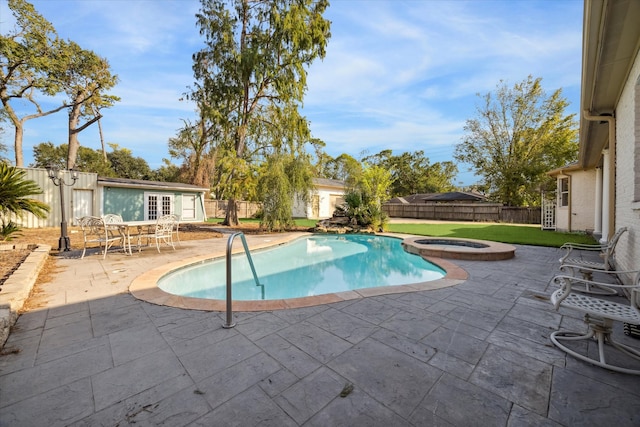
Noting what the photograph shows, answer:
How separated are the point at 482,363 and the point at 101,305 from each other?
3978mm

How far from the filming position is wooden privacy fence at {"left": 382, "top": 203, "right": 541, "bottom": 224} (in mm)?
17250

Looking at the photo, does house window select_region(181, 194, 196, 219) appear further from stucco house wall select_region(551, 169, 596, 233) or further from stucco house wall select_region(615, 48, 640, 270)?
stucco house wall select_region(551, 169, 596, 233)

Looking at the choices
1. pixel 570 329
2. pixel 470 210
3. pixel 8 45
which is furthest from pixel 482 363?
pixel 8 45

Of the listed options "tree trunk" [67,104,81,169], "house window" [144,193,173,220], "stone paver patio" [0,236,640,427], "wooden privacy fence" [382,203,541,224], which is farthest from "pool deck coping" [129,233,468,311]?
"tree trunk" [67,104,81,169]

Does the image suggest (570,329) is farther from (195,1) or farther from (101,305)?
(195,1)

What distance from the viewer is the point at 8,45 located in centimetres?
1464

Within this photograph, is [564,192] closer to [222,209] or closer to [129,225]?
[129,225]

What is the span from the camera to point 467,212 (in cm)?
1948

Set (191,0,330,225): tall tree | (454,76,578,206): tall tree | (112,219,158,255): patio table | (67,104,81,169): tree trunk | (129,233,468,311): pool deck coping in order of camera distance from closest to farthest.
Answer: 1. (129,233,468,311): pool deck coping
2. (112,219,158,255): patio table
3. (191,0,330,225): tall tree
4. (454,76,578,206): tall tree
5. (67,104,81,169): tree trunk

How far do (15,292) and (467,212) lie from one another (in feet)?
71.4

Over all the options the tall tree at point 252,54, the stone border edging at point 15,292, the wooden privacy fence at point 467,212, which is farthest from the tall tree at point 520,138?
the stone border edging at point 15,292

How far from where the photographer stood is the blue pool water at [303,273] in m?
4.74

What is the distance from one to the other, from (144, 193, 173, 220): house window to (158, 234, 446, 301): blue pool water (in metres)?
11.2

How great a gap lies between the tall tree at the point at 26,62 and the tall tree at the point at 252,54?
10.5 metres
